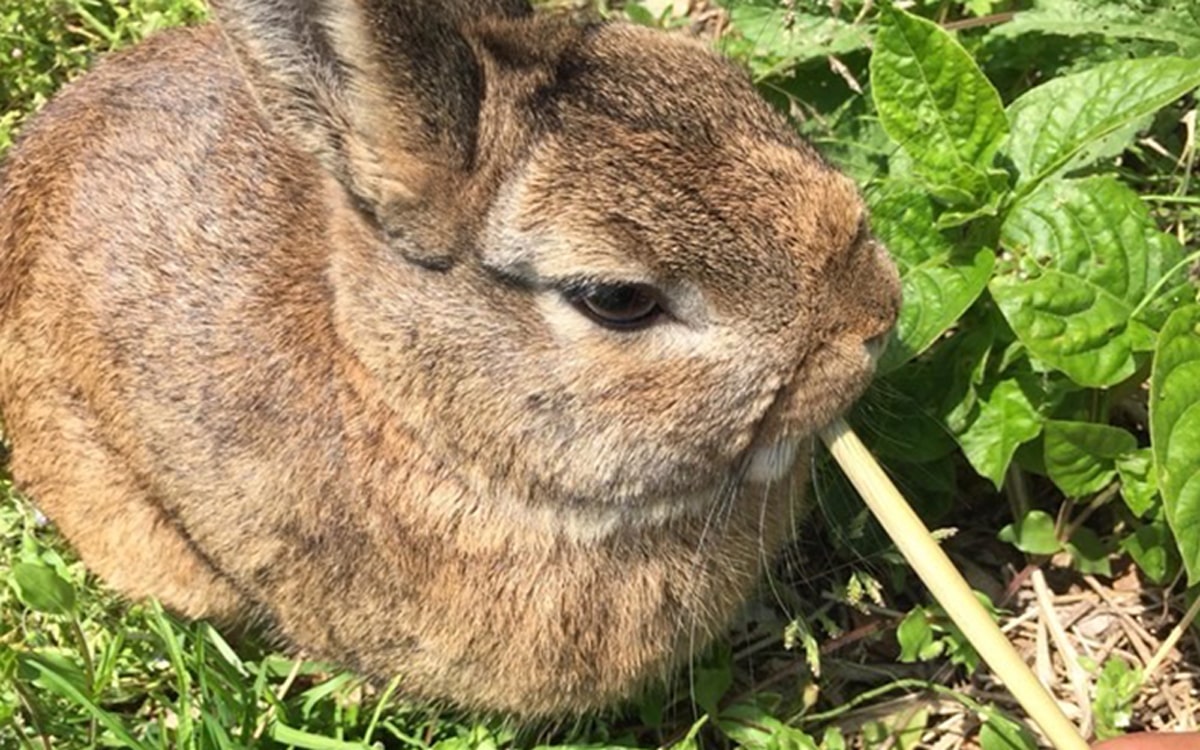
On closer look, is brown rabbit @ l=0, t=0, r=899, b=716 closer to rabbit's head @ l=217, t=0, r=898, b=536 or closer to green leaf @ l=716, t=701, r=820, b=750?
rabbit's head @ l=217, t=0, r=898, b=536

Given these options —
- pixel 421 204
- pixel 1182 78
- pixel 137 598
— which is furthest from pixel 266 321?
pixel 1182 78

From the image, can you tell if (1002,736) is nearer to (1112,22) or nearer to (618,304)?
(618,304)

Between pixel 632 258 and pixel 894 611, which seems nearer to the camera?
pixel 632 258

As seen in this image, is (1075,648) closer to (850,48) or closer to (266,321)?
(850,48)

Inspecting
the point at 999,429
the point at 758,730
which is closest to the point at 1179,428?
the point at 999,429

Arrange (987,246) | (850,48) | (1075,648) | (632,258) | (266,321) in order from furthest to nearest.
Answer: (850,48)
(1075,648)
(987,246)
(266,321)
(632,258)

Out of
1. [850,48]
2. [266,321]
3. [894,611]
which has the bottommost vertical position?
[894,611]
